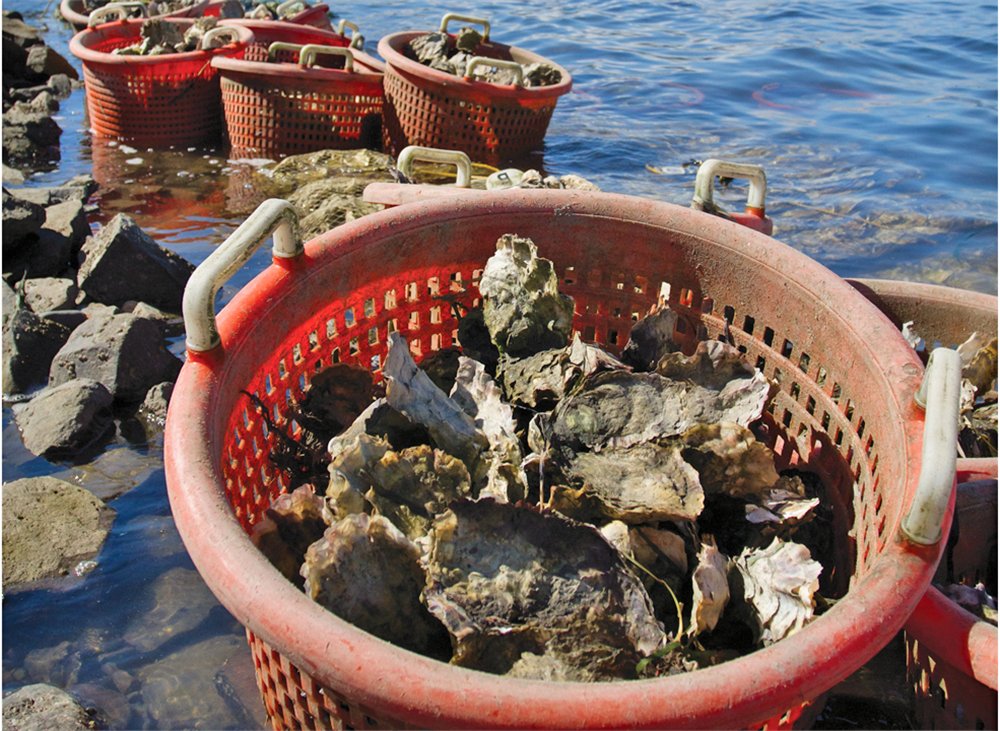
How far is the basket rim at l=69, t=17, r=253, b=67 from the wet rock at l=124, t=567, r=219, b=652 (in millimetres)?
5513

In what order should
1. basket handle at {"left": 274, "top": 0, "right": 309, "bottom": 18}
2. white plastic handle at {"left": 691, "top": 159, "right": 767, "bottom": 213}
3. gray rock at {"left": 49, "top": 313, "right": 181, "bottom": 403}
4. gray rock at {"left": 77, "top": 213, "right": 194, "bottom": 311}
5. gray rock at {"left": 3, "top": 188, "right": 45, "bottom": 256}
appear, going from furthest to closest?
basket handle at {"left": 274, "top": 0, "right": 309, "bottom": 18}, gray rock at {"left": 3, "top": 188, "right": 45, "bottom": 256}, gray rock at {"left": 77, "top": 213, "right": 194, "bottom": 311}, gray rock at {"left": 49, "top": 313, "right": 181, "bottom": 403}, white plastic handle at {"left": 691, "top": 159, "right": 767, "bottom": 213}

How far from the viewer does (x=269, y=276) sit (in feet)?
7.25

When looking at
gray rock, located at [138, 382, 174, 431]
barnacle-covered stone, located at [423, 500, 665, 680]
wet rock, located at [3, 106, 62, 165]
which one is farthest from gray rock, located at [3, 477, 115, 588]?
wet rock, located at [3, 106, 62, 165]

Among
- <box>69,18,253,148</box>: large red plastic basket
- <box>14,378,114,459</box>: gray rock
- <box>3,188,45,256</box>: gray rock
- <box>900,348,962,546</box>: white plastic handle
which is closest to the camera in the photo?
<box>900,348,962,546</box>: white plastic handle

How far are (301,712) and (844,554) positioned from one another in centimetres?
147

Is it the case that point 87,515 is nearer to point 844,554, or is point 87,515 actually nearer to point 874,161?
point 844,554

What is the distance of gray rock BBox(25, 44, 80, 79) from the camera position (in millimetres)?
10602

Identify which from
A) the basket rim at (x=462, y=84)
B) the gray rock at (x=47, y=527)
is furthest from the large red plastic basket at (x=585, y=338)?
the basket rim at (x=462, y=84)

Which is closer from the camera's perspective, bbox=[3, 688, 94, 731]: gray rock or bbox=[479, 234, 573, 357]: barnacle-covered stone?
bbox=[3, 688, 94, 731]: gray rock

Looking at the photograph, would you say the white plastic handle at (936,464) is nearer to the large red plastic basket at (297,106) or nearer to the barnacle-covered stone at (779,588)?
the barnacle-covered stone at (779,588)

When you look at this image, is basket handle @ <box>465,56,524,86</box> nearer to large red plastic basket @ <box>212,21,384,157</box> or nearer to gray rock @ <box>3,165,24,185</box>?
large red plastic basket @ <box>212,21,384,157</box>

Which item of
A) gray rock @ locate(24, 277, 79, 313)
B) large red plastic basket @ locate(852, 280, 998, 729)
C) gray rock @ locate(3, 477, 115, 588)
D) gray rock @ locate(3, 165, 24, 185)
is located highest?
large red plastic basket @ locate(852, 280, 998, 729)

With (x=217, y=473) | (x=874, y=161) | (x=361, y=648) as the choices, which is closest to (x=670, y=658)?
(x=361, y=648)

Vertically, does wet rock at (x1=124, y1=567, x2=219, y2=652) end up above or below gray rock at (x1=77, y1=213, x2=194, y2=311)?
below
